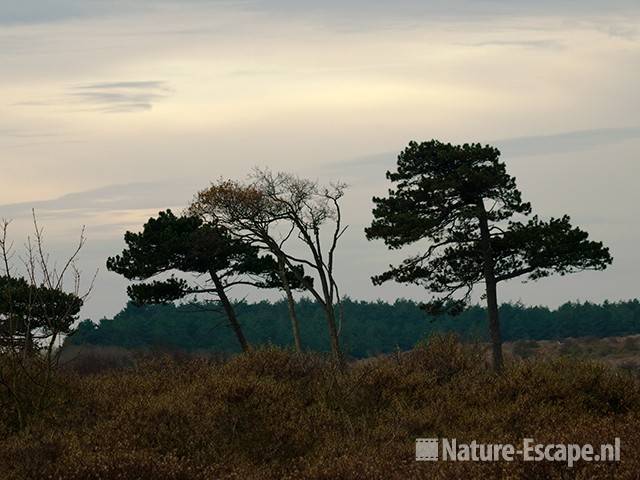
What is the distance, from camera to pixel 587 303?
123062 millimetres

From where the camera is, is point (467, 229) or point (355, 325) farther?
point (355, 325)

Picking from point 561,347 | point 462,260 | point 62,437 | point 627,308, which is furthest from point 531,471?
point 627,308

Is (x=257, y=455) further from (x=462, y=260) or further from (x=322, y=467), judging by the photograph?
(x=462, y=260)

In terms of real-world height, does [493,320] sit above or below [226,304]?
below

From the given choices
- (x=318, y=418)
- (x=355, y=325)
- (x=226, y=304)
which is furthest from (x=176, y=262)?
(x=355, y=325)

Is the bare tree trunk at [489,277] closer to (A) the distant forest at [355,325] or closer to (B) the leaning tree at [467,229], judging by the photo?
(B) the leaning tree at [467,229]

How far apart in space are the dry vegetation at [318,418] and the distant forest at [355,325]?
223 ft

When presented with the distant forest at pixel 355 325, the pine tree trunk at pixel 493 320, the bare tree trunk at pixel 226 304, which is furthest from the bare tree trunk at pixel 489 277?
the distant forest at pixel 355 325

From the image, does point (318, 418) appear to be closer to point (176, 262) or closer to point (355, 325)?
point (176, 262)

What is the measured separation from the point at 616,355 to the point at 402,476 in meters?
77.6

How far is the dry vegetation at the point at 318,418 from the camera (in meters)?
14.9

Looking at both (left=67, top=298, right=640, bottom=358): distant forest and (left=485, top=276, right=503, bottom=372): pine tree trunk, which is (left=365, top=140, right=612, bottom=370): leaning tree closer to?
(left=485, top=276, right=503, bottom=372): pine tree trunk

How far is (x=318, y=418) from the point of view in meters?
19.5

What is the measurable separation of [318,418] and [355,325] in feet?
332
